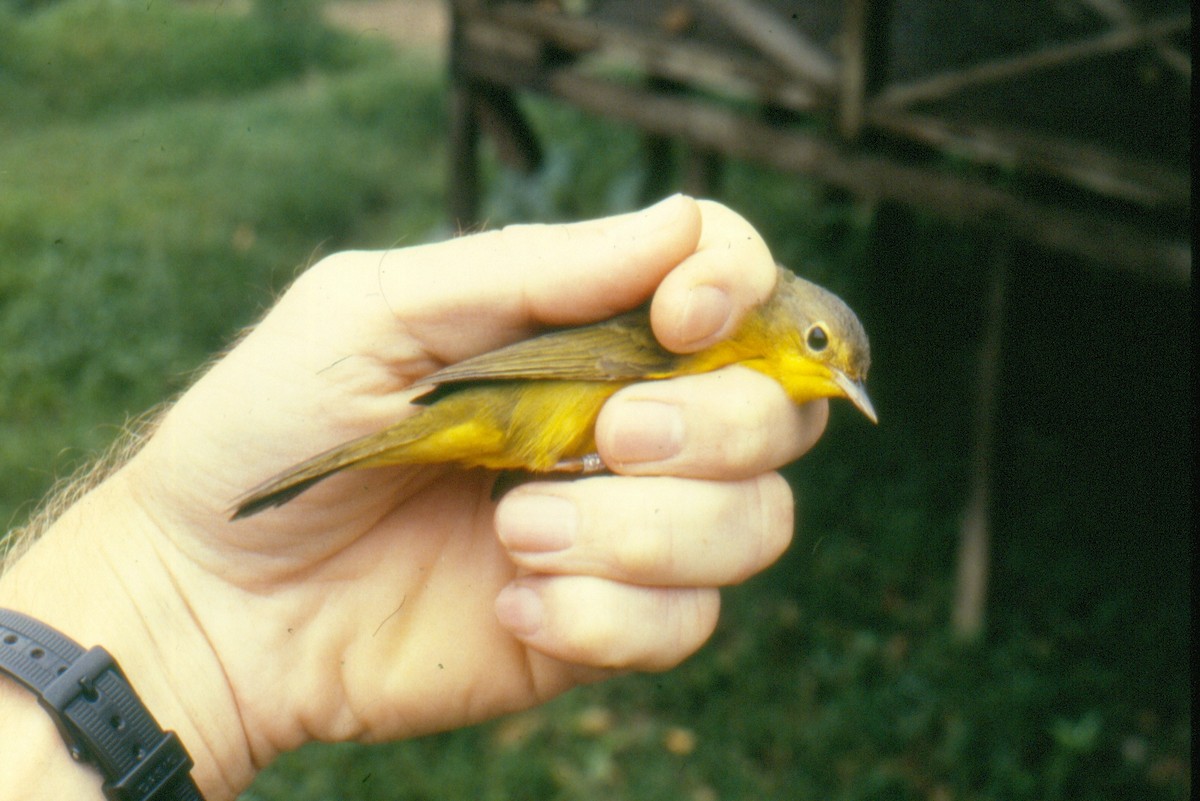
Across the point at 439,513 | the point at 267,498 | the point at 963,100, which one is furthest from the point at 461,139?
the point at 267,498

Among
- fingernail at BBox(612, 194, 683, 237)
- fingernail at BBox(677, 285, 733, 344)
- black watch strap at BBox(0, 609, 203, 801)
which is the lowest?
black watch strap at BBox(0, 609, 203, 801)

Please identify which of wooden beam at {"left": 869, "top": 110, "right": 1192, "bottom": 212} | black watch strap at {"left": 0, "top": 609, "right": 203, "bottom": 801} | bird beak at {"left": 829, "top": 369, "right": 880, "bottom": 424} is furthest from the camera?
wooden beam at {"left": 869, "top": 110, "right": 1192, "bottom": 212}

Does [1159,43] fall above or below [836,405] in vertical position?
above

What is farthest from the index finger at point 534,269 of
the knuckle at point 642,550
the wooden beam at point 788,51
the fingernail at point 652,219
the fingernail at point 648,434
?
the wooden beam at point 788,51

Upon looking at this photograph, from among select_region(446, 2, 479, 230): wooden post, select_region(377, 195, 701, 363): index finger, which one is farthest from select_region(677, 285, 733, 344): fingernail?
select_region(446, 2, 479, 230): wooden post

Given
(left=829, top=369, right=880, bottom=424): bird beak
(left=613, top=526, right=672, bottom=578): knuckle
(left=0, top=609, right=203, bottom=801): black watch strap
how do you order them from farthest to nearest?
(left=829, top=369, right=880, bottom=424): bird beak → (left=613, top=526, right=672, bottom=578): knuckle → (left=0, top=609, right=203, bottom=801): black watch strap

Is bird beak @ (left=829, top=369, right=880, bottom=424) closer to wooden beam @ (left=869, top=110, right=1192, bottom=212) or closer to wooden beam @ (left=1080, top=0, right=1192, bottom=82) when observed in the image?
wooden beam @ (left=869, top=110, right=1192, bottom=212)

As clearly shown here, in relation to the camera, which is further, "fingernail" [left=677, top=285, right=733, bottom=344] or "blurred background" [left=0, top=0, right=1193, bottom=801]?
"blurred background" [left=0, top=0, right=1193, bottom=801]

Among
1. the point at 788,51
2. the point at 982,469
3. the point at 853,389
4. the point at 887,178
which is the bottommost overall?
the point at 982,469

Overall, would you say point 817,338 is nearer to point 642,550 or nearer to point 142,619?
point 642,550
